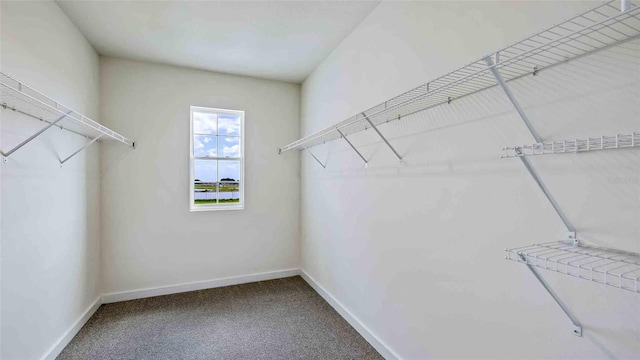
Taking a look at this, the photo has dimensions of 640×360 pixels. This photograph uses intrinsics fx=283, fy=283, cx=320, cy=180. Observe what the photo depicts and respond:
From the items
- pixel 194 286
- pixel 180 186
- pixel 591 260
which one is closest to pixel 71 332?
pixel 194 286

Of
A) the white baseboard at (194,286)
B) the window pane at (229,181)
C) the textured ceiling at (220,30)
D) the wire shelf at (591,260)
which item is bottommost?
the white baseboard at (194,286)

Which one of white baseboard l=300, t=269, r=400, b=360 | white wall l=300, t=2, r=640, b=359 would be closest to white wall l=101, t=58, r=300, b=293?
white baseboard l=300, t=269, r=400, b=360

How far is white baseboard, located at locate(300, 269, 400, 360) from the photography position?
2100 millimetres

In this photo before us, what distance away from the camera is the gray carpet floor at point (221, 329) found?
87.0 inches

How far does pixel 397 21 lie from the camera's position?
1.98 meters

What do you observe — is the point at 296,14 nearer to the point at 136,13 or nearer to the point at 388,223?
the point at 136,13

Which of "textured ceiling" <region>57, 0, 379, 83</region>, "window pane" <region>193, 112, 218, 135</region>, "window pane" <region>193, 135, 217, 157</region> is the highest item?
"textured ceiling" <region>57, 0, 379, 83</region>

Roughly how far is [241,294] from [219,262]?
1.70ft

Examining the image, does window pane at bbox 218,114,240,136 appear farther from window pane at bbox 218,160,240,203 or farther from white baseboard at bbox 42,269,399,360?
white baseboard at bbox 42,269,399,360

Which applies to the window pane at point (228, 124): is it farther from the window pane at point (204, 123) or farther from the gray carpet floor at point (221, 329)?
the gray carpet floor at point (221, 329)

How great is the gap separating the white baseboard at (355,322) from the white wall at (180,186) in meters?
0.69

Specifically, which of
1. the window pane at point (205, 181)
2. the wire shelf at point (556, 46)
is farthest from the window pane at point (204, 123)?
the wire shelf at point (556, 46)

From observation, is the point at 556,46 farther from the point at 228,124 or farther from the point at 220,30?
the point at 228,124

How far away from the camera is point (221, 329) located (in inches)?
100.0
